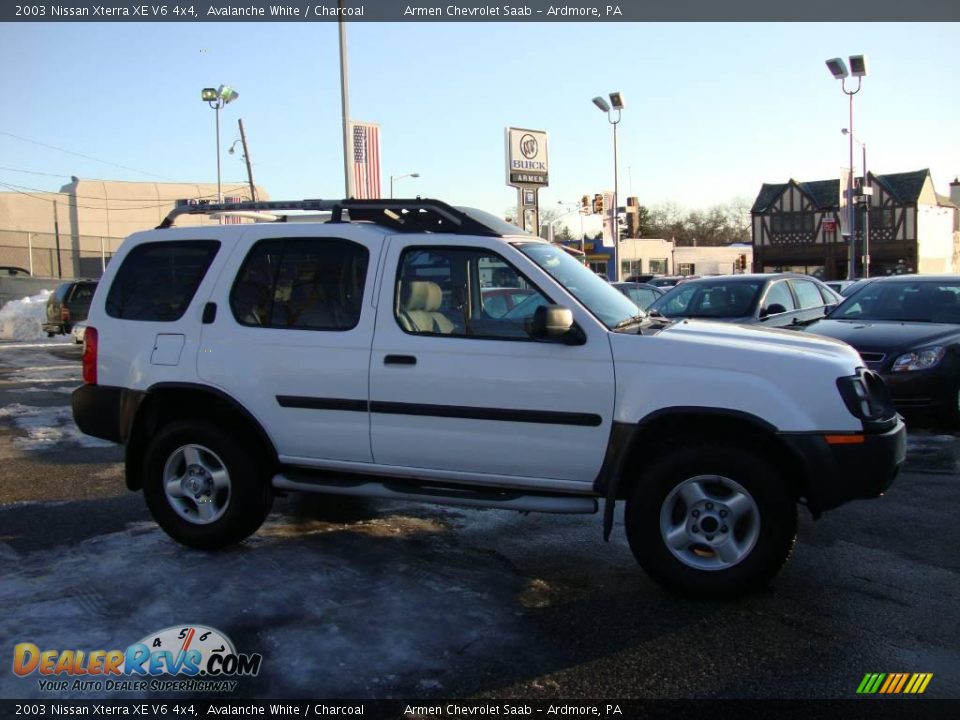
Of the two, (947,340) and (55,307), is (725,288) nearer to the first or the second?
(947,340)

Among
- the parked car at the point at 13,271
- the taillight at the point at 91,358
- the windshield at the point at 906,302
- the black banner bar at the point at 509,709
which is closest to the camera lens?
the black banner bar at the point at 509,709

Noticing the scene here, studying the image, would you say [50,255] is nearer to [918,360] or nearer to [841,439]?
[918,360]

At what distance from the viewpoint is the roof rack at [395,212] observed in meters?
4.78

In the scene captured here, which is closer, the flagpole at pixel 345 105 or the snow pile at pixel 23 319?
the flagpole at pixel 345 105

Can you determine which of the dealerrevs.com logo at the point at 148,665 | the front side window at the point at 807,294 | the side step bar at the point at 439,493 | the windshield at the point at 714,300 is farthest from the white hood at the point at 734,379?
the front side window at the point at 807,294

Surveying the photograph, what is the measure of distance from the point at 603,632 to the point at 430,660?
2.84 ft

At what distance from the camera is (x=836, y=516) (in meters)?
5.62

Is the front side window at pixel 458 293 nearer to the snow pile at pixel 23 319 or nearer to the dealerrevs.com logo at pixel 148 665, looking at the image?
the dealerrevs.com logo at pixel 148 665

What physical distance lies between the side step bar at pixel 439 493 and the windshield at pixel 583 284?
3.31 ft

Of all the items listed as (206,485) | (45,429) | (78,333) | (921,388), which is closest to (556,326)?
(206,485)

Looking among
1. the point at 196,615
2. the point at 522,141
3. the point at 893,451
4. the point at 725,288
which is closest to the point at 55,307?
the point at 522,141

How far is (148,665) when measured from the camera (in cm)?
356

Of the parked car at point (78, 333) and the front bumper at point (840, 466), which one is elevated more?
the parked car at point (78, 333)

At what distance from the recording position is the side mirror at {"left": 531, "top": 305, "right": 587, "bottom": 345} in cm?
421
